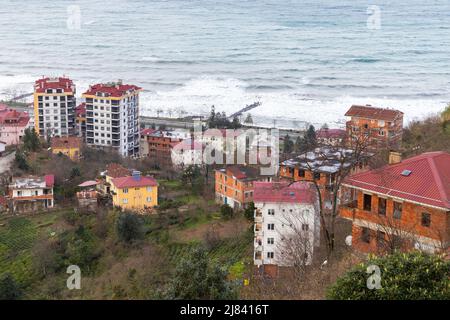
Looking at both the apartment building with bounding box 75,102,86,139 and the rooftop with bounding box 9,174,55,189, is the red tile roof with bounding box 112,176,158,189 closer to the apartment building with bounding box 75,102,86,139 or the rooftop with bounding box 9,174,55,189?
the rooftop with bounding box 9,174,55,189

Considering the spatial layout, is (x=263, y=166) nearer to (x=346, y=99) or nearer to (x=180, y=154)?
(x=180, y=154)

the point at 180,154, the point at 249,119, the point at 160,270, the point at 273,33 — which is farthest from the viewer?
the point at 273,33

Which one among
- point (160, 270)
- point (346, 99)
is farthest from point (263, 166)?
point (346, 99)

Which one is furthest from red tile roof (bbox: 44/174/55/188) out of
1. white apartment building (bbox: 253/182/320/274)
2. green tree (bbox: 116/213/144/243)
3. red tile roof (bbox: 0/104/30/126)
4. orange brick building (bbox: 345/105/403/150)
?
orange brick building (bbox: 345/105/403/150)

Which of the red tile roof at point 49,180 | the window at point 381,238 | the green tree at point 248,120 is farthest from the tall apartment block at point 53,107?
the window at point 381,238

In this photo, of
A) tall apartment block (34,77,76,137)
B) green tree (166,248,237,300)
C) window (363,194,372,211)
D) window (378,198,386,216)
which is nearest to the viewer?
green tree (166,248,237,300)

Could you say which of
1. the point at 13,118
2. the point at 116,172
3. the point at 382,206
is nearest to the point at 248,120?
the point at 13,118
